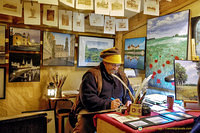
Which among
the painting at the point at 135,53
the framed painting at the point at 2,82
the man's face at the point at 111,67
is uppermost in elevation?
the painting at the point at 135,53

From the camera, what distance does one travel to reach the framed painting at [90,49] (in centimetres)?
348

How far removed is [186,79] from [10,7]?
2497mm

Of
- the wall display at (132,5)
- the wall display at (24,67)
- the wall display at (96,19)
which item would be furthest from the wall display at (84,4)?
the wall display at (24,67)

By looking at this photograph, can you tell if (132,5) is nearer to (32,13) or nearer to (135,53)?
(135,53)

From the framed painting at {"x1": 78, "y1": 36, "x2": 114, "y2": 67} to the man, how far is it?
49.2 inches

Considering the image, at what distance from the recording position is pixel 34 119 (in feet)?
6.84

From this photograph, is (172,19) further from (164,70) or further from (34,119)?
(34,119)

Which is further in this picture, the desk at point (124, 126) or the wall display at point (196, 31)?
the wall display at point (196, 31)

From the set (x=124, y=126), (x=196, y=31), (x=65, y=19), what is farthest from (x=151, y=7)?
(x=124, y=126)

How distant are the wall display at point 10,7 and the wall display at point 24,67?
76 cm

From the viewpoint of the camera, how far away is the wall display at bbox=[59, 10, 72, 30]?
2.85 meters

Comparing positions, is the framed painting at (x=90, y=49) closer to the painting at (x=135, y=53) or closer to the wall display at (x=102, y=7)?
the painting at (x=135, y=53)

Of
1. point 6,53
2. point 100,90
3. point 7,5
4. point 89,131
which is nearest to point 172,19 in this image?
point 100,90

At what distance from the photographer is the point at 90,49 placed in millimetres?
3574
